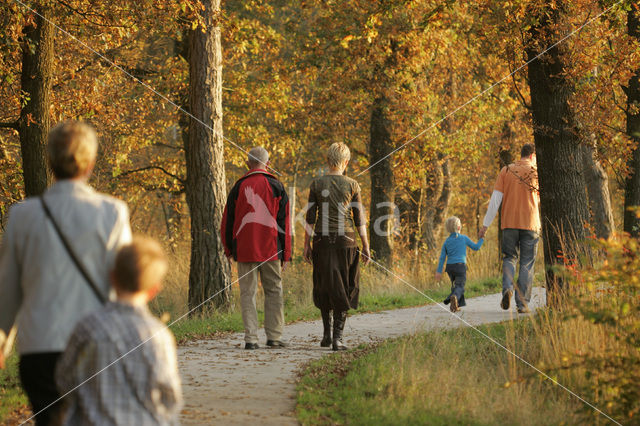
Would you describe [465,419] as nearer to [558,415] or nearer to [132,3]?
[558,415]

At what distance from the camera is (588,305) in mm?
5605

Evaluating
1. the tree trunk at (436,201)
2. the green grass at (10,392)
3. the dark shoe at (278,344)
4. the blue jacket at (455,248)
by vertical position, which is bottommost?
the green grass at (10,392)

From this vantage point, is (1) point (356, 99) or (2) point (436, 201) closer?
(1) point (356, 99)

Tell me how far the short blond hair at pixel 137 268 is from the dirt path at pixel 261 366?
235 cm

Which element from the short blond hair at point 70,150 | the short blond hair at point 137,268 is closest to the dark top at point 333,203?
the short blond hair at point 70,150

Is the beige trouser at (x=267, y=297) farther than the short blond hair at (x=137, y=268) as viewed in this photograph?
Yes

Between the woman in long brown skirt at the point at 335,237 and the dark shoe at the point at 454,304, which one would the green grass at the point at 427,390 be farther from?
the dark shoe at the point at 454,304

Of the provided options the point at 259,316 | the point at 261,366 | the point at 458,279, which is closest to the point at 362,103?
the point at 458,279

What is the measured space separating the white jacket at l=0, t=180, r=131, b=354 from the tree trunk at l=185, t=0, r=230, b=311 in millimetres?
8458

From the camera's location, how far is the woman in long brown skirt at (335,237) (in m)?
8.57

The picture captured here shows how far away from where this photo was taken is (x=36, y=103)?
10.3 metres

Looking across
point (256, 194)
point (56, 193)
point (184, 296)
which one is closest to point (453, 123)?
point (184, 296)

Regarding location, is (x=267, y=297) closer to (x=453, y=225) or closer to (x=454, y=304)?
(x=454, y=304)

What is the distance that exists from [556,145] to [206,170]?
17.1 ft
